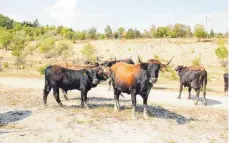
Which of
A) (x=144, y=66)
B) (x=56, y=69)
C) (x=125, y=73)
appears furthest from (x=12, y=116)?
(x=144, y=66)

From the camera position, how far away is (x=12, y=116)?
12.2m

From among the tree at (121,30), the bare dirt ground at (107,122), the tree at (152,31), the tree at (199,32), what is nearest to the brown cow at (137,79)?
the bare dirt ground at (107,122)

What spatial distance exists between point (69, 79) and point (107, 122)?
3164 mm

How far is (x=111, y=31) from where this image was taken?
90250 millimetres

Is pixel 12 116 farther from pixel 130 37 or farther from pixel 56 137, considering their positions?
pixel 130 37

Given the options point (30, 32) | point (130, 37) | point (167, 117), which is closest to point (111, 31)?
point (130, 37)

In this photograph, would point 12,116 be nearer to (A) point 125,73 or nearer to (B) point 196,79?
(A) point 125,73

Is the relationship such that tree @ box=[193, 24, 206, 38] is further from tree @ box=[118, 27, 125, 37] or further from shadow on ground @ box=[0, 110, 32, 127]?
shadow on ground @ box=[0, 110, 32, 127]

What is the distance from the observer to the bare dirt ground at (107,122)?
989cm

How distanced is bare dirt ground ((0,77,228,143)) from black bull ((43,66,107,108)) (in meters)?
0.76

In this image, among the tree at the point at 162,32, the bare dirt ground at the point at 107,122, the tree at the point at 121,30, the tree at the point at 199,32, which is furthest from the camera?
the tree at the point at 121,30

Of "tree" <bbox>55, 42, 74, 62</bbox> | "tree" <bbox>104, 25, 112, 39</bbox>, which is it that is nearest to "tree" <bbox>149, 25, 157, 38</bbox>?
"tree" <bbox>104, 25, 112, 39</bbox>

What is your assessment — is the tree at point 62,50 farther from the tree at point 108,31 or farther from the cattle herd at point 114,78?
the cattle herd at point 114,78

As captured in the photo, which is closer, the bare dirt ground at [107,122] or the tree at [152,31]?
the bare dirt ground at [107,122]
